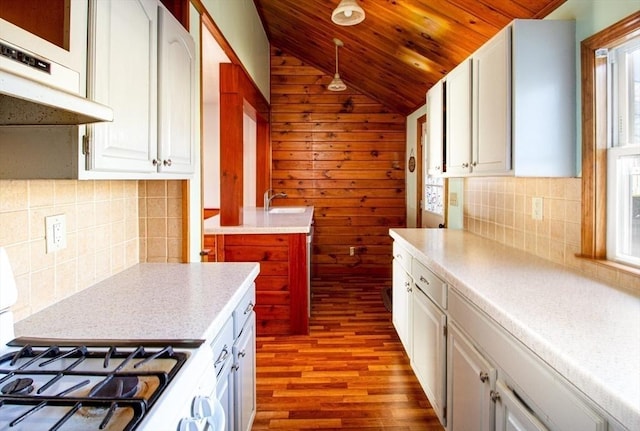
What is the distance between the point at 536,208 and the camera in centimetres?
224

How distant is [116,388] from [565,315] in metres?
1.22

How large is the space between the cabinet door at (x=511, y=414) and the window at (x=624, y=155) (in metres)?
0.79

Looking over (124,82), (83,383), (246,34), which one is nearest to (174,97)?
(124,82)

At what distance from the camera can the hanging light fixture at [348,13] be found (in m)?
2.60

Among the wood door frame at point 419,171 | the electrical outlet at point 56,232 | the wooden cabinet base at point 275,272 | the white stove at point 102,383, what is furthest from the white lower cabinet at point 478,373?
the wood door frame at point 419,171

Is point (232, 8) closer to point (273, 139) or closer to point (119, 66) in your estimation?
point (119, 66)

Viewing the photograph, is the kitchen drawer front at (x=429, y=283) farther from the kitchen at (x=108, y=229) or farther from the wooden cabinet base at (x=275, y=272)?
the wooden cabinet base at (x=275, y=272)

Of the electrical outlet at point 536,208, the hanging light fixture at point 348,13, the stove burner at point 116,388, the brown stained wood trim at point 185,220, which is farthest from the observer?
the hanging light fixture at point 348,13

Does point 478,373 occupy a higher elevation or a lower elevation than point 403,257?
lower

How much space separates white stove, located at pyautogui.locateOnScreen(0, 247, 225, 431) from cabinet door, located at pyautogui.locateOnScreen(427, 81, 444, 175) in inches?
93.1

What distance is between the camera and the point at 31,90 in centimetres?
74

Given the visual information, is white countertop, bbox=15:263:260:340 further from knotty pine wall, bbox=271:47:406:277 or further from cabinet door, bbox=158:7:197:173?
knotty pine wall, bbox=271:47:406:277

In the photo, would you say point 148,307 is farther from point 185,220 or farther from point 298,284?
point 298,284

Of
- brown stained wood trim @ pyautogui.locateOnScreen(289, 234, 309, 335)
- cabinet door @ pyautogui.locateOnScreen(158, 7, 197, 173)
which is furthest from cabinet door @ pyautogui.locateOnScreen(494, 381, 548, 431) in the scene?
brown stained wood trim @ pyautogui.locateOnScreen(289, 234, 309, 335)
